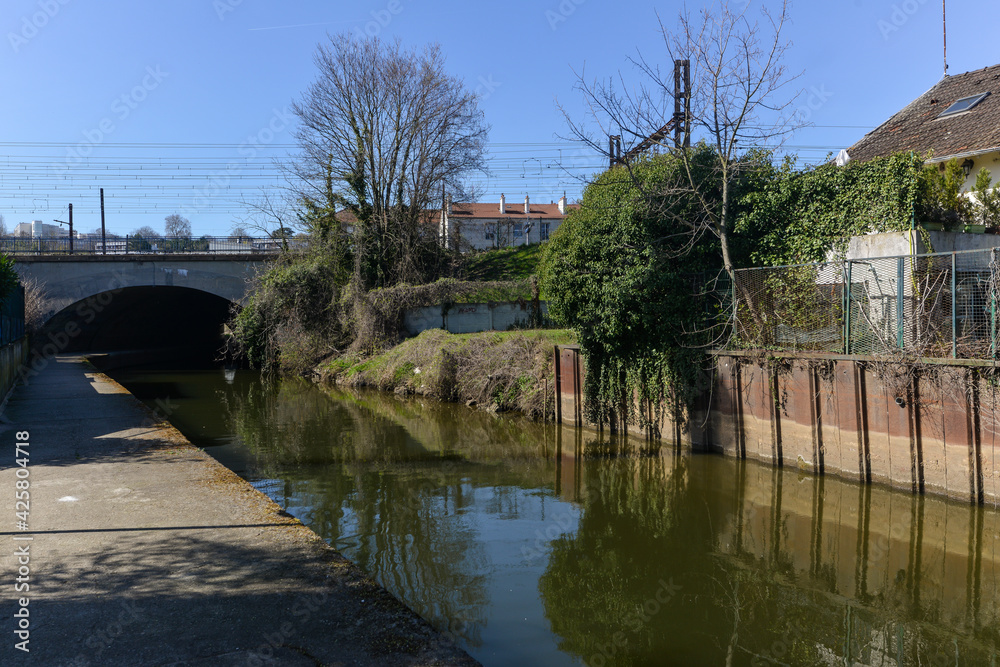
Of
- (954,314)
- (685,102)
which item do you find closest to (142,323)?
(685,102)

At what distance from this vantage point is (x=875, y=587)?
801 centimetres

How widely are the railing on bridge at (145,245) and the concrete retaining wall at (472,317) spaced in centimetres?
954

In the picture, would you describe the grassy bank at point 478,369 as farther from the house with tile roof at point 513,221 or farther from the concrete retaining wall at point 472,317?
the house with tile roof at point 513,221

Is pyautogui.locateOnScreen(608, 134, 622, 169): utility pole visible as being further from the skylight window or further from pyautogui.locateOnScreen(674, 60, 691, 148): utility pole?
the skylight window

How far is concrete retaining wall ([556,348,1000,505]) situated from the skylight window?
39.6 feet

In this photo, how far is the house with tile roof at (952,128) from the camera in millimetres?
17469

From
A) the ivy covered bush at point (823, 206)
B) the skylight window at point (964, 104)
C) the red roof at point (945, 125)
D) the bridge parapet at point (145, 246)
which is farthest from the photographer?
the bridge parapet at point (145, 246)

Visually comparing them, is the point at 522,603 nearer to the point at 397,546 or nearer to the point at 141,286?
the point at 397,546

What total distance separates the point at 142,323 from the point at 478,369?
3325cm

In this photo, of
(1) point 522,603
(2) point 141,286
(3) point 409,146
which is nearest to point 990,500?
(1) point 522,603

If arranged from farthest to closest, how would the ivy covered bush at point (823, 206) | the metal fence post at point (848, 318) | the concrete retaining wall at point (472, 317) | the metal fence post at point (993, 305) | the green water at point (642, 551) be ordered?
the concrete retaining wall at point (472, 317) < the ivy covered bush at point (823, 206) < the metal fence post at point (848, 318) < the metal fence post at point (993, 305) < the green water at point (642, 551)

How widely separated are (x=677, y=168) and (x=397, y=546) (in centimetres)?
1092

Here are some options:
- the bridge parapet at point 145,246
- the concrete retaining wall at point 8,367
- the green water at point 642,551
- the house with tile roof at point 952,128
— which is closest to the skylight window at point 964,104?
the house with tile roof at point 952,128

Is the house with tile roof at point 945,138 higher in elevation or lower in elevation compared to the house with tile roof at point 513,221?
lower
